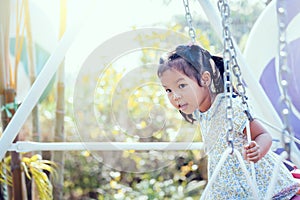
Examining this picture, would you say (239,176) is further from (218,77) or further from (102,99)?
(102,99)

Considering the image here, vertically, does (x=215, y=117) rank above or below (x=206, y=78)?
below

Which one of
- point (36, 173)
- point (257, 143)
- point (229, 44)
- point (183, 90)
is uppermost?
point (229, 44)

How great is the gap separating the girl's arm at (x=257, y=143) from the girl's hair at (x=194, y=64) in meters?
0.20

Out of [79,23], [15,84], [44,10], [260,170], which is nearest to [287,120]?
[260,170]

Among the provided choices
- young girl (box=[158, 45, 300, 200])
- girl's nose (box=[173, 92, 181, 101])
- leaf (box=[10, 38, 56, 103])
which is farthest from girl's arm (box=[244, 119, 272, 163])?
leaf (box=[10, 38, 56, 103])

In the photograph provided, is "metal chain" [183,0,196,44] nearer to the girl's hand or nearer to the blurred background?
the girl's hand

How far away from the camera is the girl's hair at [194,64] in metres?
1.57

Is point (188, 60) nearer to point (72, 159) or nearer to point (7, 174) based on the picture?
point (7, 174)

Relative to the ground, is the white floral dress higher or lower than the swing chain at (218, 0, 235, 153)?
lower

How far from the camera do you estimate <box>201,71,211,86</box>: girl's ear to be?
5.14ft

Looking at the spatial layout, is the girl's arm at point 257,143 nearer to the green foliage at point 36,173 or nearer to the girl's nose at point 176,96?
the girl's nose at point 176,96

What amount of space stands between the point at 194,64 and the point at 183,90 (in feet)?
0.26

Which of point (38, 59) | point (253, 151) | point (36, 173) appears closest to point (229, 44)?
point (253, 151)

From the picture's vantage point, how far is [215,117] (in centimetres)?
160
